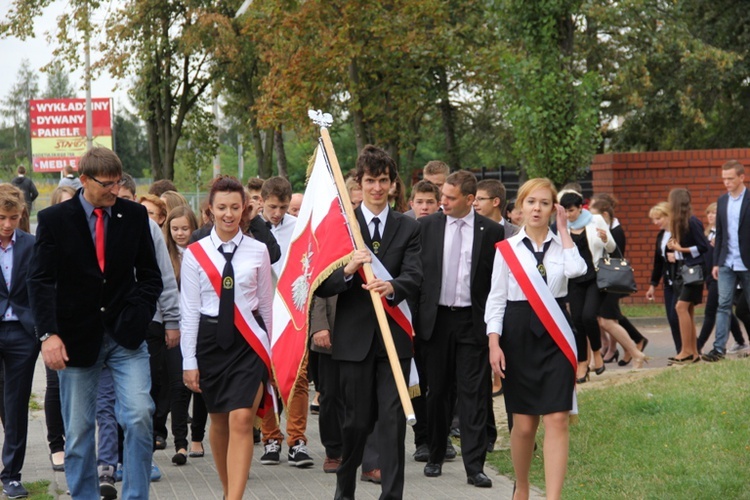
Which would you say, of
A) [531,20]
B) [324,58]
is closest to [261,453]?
[531,20]

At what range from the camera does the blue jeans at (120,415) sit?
671 cm

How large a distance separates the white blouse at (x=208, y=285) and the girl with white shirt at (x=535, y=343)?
137cm

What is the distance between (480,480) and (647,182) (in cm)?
1394

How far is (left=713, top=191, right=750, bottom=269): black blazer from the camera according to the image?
503 inches

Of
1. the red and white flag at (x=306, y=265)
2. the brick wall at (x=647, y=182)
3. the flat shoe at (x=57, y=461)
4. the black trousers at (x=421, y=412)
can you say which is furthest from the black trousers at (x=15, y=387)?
the brick wall at (x=647, y=182)

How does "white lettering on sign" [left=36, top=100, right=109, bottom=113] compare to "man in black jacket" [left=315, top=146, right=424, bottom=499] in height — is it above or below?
above

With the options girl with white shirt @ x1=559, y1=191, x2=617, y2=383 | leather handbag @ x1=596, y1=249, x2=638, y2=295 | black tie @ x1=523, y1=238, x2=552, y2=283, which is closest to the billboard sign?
girl with white shirt @ x1=559, y1=191, x2=617, y2=383

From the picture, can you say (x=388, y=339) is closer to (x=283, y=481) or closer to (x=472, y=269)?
(x=472, y=269)

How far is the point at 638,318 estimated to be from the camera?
1952 cm

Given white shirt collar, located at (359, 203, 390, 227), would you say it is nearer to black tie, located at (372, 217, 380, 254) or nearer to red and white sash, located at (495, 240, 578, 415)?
black tie, located at (372, 217, 380, 254)

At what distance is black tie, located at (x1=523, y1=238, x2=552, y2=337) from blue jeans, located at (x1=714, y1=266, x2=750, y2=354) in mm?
6551

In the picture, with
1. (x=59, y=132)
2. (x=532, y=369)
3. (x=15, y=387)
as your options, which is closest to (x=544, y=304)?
(x=532, y=369)

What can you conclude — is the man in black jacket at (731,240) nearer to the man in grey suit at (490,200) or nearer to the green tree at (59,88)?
the man in grey suit at (490,200)

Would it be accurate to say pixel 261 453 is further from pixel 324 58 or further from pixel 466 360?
pixel 324 58
